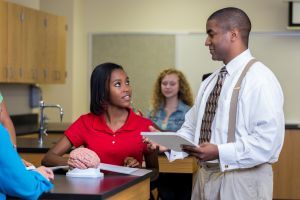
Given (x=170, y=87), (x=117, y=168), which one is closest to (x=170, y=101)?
(x=170, y=87)

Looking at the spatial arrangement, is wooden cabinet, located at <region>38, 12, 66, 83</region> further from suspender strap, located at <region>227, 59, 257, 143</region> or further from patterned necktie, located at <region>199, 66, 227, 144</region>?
suspender strap, located at <region>227, 59, 257, 143</region>

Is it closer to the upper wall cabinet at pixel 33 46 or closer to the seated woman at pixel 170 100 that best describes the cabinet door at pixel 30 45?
the upper wall cabinet at pixel 33 46

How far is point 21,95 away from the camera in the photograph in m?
7.25

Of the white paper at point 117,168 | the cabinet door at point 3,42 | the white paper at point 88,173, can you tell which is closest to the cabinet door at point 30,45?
the cabinet door at point 3,42

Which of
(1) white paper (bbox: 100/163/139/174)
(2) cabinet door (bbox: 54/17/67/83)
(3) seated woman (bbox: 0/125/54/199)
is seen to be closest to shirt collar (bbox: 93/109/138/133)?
(1) white paper (bbox: 100/163/139/174)

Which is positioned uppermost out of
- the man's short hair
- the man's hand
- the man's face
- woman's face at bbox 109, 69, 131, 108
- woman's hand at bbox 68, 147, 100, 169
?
the man's short hair

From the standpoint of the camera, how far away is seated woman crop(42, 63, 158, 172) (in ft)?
10.8

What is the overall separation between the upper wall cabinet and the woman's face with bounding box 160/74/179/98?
1.62m

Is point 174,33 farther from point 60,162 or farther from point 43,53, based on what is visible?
point 60,162

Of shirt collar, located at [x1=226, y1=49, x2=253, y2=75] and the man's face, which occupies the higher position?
the man's face

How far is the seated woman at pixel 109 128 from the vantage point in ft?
10.8

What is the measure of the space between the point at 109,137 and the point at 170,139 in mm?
600

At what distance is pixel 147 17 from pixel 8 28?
7.09ft

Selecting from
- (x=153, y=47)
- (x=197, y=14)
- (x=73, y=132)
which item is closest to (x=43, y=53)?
(x=153, y=47)
